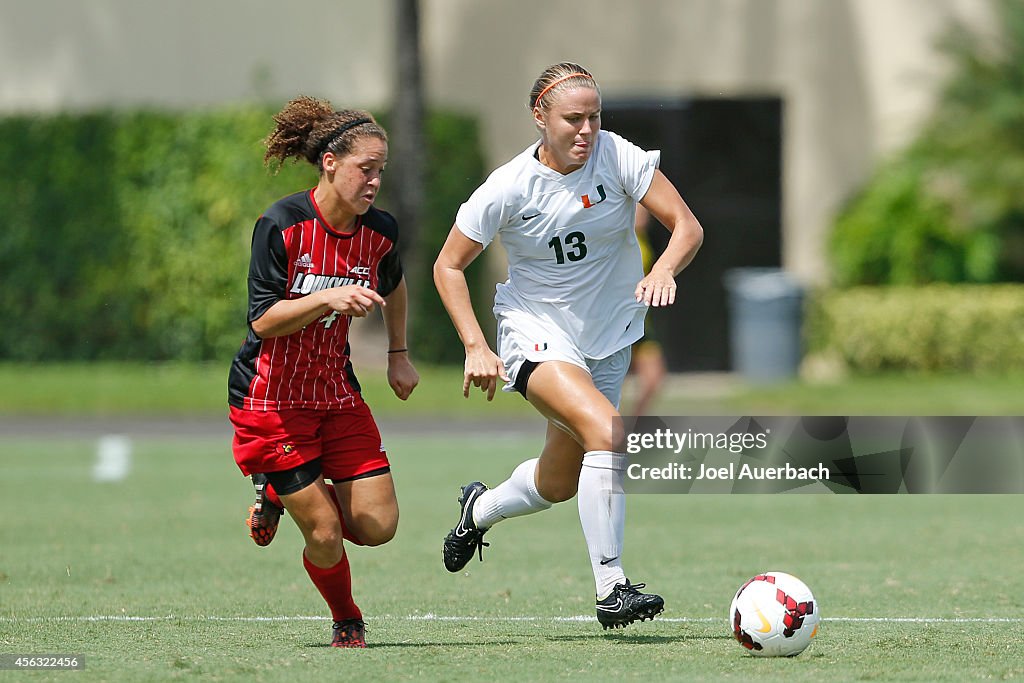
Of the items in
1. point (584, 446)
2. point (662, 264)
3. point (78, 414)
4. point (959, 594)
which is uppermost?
point (662, 264)

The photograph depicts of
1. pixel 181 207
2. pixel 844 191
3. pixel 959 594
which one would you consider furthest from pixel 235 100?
pixel 959 594

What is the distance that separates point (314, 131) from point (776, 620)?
8.56ft

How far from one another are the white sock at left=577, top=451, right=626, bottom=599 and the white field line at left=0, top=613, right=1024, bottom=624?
29.5 inches

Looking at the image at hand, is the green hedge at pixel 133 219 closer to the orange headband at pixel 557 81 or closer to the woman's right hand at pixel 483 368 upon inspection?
the orange headband at pixel 557 81

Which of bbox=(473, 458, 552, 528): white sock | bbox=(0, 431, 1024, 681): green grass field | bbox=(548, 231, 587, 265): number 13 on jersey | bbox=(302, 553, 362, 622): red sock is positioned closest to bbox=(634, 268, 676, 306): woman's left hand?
bbox=(548, 231, 587, 265): number 13 on jersey

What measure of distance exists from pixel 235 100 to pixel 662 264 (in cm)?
1911

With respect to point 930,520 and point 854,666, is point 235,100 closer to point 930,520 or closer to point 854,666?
point 930,520

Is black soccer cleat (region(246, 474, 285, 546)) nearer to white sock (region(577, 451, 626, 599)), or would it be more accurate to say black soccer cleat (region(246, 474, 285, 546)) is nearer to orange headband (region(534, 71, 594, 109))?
white sock (region(577, 451, 626, 599))

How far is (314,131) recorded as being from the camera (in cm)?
670

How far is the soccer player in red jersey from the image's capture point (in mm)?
6473

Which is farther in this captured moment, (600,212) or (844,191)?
(844,191)

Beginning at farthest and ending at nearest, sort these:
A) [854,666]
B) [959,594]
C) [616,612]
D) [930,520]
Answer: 1. [930,520]
2. [959,594]
3. [616,612]
4. [854,666]

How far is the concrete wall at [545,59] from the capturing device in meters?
24.1

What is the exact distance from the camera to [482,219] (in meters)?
6.90
